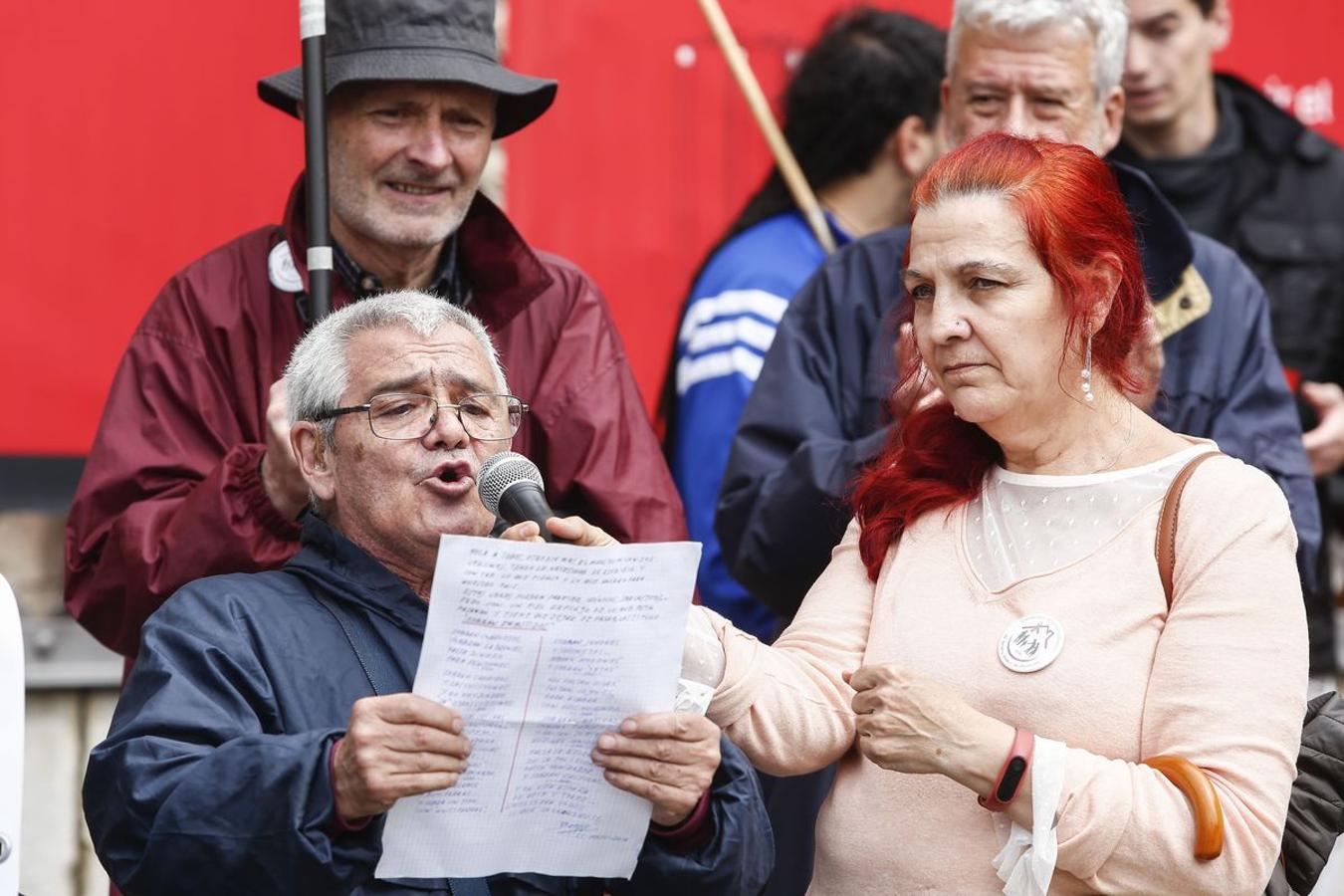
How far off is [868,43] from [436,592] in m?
2.98

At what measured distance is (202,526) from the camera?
3.60 meters

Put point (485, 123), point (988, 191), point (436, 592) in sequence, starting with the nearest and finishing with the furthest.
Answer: point (436, 592) → point (988, 191) → point (485, 123)

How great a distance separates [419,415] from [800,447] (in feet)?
2.72

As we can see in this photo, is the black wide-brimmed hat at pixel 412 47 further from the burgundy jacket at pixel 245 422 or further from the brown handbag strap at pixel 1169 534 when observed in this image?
the brown handbag strap at pixel 1169 534

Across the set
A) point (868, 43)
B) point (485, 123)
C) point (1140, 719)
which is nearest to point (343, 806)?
point (1140, 719)

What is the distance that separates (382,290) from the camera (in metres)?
4.07

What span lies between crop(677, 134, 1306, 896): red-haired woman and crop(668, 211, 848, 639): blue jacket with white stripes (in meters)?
1.26

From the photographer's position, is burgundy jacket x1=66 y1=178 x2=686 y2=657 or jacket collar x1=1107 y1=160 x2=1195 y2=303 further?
jacket collar x1=1107 y1=160 x2=1195 y2=303

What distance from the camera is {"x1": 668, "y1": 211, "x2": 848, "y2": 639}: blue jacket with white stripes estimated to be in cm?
458

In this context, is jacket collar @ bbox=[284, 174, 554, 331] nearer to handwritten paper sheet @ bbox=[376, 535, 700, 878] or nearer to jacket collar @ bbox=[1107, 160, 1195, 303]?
jacket collar @ bbox=[1107, 160, 1195, 303]

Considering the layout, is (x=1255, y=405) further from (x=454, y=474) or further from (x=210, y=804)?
(x=210, y=804)

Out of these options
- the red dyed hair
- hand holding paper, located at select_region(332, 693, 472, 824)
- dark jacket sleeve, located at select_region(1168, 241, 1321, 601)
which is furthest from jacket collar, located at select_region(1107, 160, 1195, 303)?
hand holding paper, located at select_region(332, 693, 472, 824)

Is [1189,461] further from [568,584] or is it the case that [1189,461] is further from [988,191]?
[568,584]

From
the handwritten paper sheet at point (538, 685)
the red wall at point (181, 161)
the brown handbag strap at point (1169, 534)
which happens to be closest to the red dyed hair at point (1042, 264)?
the brown handbag strap at point (1169, 534)
